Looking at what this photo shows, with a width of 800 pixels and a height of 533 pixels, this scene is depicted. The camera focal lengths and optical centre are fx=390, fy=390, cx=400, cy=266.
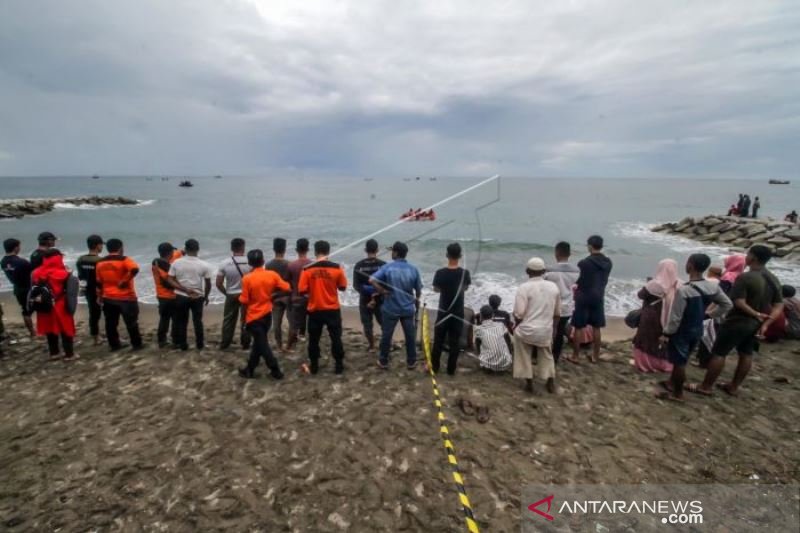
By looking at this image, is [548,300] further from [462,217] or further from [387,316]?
[462,217]

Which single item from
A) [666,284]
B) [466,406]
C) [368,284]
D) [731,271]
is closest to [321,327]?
[368,284]

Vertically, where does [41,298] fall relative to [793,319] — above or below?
above

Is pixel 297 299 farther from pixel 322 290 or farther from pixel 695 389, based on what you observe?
pixel 695 389

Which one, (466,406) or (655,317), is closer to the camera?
(466,406)

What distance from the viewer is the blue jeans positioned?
20.8ft

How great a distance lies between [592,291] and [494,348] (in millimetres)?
Answer: 1952

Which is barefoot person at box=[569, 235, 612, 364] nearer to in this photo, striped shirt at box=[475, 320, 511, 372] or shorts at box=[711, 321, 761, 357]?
striped shirt at box=[475, 320, 511, 372]

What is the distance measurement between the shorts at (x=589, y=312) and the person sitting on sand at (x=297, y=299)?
190 inches

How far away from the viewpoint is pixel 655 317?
6.43 m

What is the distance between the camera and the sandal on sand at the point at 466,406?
532 cm

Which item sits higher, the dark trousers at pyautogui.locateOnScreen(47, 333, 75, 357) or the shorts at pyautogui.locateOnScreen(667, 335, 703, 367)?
the shorts at pyautogui.locateOnScreen(667, 335, 703, 367)

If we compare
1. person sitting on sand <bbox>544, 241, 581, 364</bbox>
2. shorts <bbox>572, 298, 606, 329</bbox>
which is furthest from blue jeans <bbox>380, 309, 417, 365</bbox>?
shorts <bbox>572, 298, 606, 329</bbox>

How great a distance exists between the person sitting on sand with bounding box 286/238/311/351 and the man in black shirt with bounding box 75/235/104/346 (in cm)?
331

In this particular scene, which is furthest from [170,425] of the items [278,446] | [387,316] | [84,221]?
[84,221]
